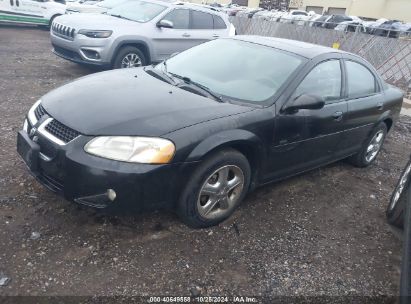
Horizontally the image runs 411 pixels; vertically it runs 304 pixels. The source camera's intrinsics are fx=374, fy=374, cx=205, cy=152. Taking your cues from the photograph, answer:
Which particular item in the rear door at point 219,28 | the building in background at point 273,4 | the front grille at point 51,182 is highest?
the rear door at point 219,28

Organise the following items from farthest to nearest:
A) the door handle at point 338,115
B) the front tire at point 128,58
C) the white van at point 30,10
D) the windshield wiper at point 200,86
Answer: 1. the white van at point 30,10
2. the front tire at point 128,58
3. the door handle at point 338,115
4. the windshield wiper at point 200,86

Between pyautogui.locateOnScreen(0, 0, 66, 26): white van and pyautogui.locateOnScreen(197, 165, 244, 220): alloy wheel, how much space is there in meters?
11.9

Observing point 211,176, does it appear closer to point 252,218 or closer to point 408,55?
point 252,218

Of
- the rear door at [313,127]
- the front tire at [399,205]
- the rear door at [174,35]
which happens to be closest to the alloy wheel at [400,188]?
the front tire at [399,205]

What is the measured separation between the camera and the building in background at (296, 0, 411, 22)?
35562 millimetres

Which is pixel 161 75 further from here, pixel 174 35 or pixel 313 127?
pixel 174 35

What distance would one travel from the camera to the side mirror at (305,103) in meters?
3.42

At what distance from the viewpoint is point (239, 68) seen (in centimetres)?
379

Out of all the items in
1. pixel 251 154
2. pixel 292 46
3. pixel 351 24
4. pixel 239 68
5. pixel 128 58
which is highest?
pixel 292 46

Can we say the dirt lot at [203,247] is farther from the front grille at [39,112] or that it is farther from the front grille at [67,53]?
the front grille at [67,53]

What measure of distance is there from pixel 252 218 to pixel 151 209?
1152 mm

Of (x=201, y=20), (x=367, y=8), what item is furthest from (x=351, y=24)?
(x=367, y=8)

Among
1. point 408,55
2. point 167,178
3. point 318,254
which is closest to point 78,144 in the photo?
point 167,178

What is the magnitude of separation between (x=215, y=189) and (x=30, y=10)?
12.6m
